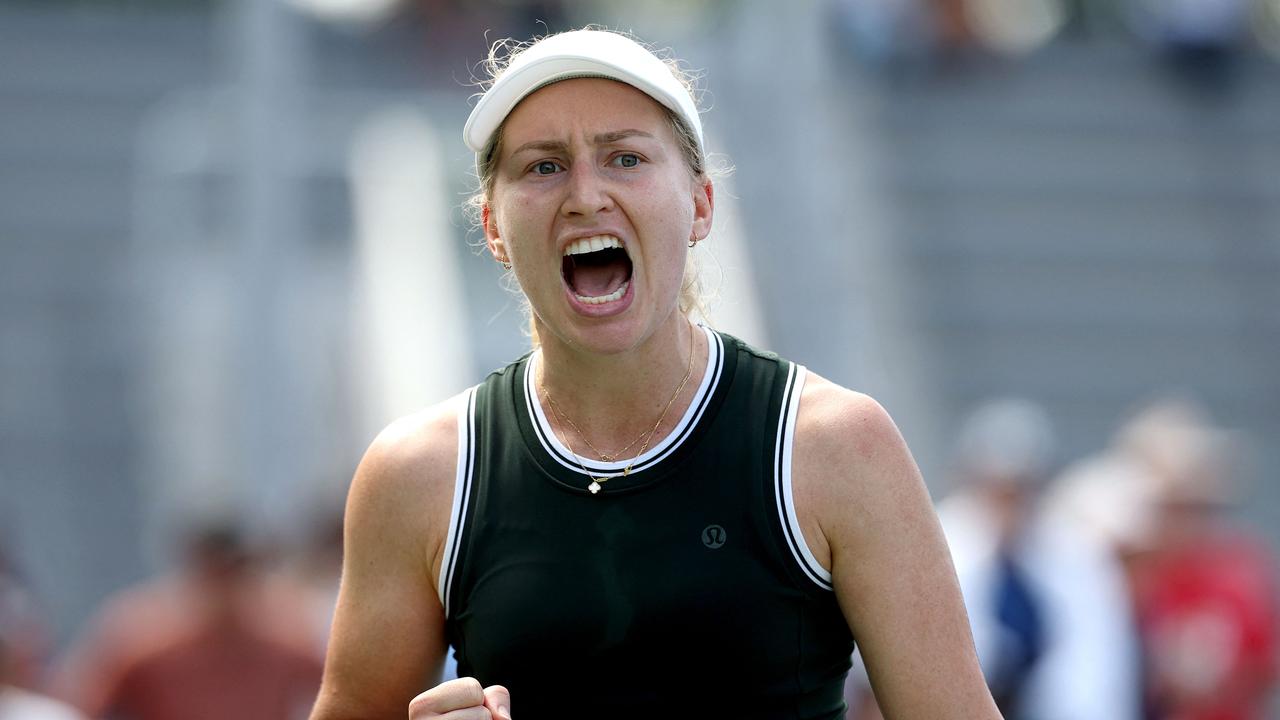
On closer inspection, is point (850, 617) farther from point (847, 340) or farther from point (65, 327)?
point (65, 327)

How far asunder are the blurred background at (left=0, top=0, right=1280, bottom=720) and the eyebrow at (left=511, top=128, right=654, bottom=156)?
168 inches

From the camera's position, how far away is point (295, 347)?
8992 millimetres

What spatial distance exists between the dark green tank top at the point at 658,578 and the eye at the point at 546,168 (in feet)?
1.27

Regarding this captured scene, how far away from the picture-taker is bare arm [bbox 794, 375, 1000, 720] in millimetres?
2568

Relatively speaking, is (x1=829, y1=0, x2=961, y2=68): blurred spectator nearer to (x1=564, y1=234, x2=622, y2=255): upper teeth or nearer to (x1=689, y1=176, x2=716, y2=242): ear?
(x1=689, y1=176, x2=716, y2=242): ear


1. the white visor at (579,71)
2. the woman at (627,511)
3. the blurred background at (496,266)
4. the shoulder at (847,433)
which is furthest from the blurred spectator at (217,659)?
the shoulder at (847,433)

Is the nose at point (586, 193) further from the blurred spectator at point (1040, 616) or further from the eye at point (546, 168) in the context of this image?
the blurred spectator at point (1040, 616)

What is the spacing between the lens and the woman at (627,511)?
2.58m

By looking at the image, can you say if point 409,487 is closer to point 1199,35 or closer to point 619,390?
point 619,390

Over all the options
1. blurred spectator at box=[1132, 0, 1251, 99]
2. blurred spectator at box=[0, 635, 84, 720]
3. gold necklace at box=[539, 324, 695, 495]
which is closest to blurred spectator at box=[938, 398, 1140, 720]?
blurred spectator at box=[0, 635, 84, 720]

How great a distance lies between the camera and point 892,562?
257cm

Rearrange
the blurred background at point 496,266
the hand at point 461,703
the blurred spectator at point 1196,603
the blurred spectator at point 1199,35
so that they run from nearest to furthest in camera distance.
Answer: the hand at point 461,703 < the blurred spectator at point 1196,603 < the blurred background at point 496,266 < the blurred spectator at point 1199,35

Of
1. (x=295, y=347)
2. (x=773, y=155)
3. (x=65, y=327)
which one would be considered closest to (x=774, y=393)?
(x=295, y=347)

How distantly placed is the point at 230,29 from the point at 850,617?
11.4 metres
